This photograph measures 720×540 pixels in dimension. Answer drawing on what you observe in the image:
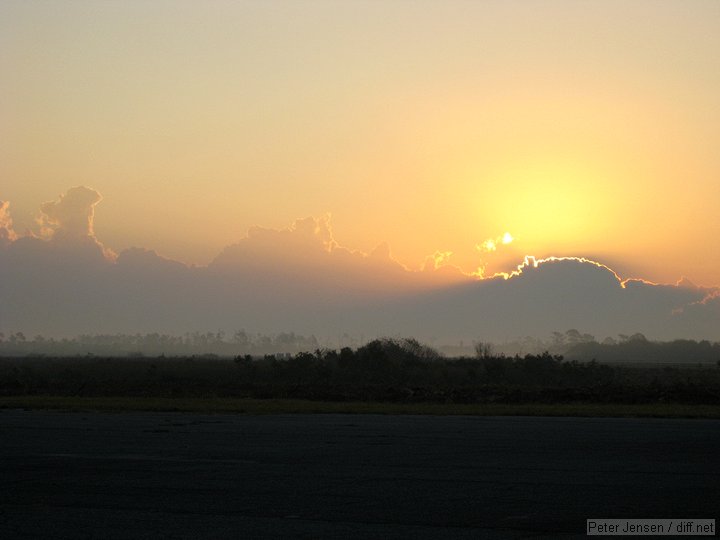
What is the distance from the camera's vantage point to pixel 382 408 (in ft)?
119


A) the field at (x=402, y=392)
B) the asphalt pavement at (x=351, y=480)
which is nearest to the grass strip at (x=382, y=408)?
the field at (x=402, y=392)

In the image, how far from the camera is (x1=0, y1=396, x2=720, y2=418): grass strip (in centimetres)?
3244

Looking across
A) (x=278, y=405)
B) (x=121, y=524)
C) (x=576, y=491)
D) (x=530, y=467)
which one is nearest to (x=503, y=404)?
(x=278, y=405)

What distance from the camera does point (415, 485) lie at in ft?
46.5

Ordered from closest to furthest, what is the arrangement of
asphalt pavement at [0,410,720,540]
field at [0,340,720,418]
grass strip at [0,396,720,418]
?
asphalt pavement at [0,410,720,540] < grass strip at [0,396,720,418] < field at [0,340,720,418]

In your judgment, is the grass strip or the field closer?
the grass strip

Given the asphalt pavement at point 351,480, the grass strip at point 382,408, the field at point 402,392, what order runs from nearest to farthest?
1. the asphalt pavement at point 351,480
2. the grass strip at point 382,408
3. the field at point 402,392

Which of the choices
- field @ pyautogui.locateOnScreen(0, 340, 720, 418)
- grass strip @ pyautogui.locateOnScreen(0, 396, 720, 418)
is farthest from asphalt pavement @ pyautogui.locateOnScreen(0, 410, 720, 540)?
field @ pyautogui.locateOnScreen(0, 340, 720, 418)

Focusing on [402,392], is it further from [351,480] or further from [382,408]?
[351,480]

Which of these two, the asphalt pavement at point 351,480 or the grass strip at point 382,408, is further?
the grass strip at point 382,408

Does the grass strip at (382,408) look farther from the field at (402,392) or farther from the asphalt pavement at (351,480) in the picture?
the asphalt pavement at (351,480)

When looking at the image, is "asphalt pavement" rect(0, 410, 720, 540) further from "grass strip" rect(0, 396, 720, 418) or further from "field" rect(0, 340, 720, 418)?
"field" rect(0, 340, 720, 418)

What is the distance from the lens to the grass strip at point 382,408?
3244 centimetres

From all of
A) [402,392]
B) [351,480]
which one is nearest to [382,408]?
[402,392]
